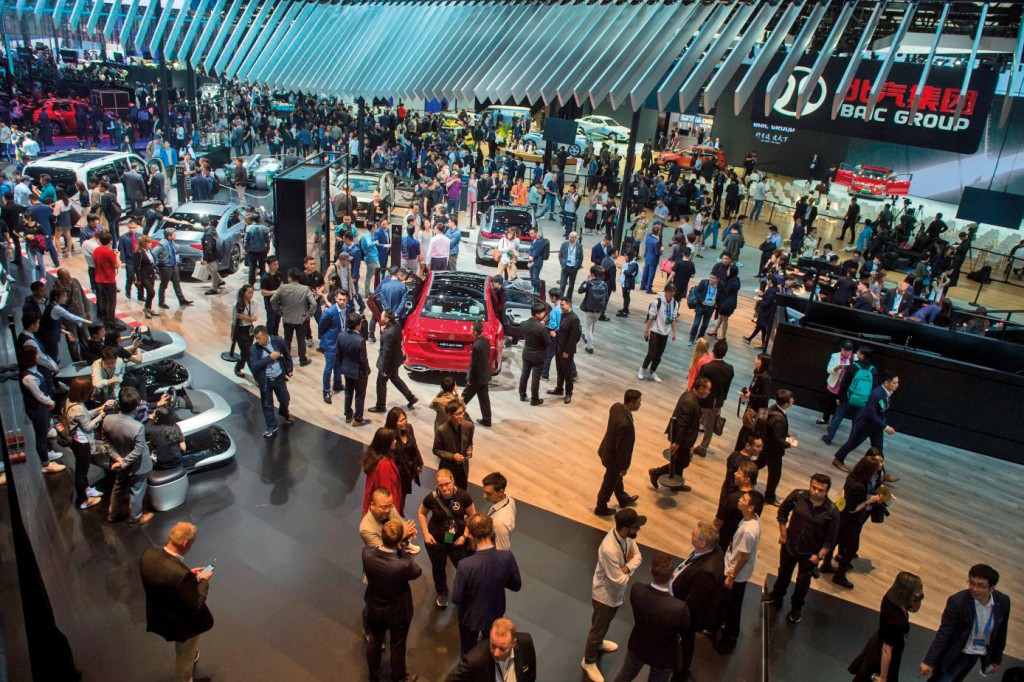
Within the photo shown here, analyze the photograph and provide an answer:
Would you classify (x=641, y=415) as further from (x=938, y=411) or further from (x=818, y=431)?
(x=938, y=411)

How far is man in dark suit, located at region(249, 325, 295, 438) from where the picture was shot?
818 centimetres

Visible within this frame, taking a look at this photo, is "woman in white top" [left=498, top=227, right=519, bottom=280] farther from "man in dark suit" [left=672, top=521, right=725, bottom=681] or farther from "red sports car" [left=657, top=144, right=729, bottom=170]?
"red sports car" [left=657, top=144, right=729, bottom=170]

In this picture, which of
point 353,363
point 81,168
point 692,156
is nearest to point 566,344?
point 353,363

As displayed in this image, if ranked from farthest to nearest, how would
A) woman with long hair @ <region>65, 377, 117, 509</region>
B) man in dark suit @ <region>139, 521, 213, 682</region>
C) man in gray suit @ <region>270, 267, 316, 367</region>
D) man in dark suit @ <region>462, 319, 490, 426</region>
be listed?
man in gray suit @ <region>270, 267, 316, 367</region> → man in dark suit @ <region>462, 319, 490, 426</region> → woman with long hair @ <region>65, 377, 117, 509</region> → man in dark suit @ <region>139, 521, 213, 682</region>

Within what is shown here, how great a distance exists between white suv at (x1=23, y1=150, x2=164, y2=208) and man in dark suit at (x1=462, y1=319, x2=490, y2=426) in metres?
11.8

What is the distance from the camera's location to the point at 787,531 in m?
5.99

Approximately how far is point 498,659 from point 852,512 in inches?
162

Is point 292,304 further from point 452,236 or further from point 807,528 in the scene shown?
point 807,528

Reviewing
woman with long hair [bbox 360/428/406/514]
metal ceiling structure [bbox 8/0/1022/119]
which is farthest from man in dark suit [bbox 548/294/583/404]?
woman with long hair [bbox 360/428/406/514]

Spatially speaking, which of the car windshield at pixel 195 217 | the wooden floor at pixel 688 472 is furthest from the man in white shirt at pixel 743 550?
the car windshield at pixel 195 217

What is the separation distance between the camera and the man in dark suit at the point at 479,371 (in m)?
8.82

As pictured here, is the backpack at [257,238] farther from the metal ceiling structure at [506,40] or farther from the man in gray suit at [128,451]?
the man in gray suit at [128,451]

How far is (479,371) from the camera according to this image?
8.95m

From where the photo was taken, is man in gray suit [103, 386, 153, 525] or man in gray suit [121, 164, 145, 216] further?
man in gray suit [121, 164, 145, 216]
